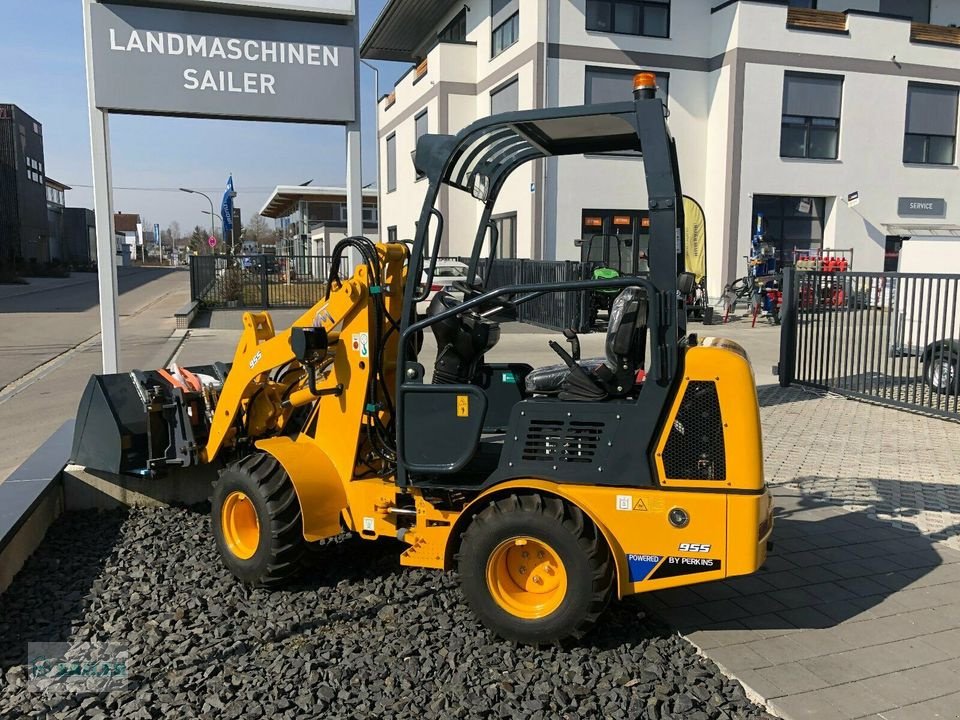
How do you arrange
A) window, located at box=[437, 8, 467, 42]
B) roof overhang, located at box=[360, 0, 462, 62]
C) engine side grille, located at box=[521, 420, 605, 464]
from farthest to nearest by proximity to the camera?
roof overhang, located at box=[360, 0, 462, 62] < window, located at box=[437, 8, 467, 42] < engine side grille, located at box=[521, 420, 605, 464]

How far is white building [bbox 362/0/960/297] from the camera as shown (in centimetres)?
2191

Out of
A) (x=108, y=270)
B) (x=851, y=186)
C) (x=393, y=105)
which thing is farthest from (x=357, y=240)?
(x=393, y=105)

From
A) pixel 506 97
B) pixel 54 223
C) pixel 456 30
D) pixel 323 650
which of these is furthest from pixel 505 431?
pixel 54 223

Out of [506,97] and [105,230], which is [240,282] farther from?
[105,230]

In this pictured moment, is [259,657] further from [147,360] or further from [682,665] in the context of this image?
[147,360]

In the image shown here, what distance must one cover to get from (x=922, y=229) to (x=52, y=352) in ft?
78.4

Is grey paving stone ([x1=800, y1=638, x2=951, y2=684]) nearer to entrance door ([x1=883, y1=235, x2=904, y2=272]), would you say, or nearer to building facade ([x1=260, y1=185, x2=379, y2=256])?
entrance door ([x1=883, y1=235, x2=904, y2=272])

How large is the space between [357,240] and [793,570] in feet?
10.3

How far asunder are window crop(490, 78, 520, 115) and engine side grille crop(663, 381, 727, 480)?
67.3 ft

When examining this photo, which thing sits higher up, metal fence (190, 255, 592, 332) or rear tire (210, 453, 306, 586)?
metal fence (190, 255, 592, 332)

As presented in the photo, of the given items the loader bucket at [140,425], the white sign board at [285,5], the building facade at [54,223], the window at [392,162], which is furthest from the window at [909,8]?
the building facade at [54,223]

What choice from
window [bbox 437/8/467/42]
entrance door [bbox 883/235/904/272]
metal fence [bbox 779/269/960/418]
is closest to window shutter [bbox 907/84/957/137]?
→ entrance door [bbox 883/235/904/272]

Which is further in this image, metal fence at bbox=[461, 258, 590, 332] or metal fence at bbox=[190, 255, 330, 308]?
metal fence at bbox=[190, 255, 330, 308]

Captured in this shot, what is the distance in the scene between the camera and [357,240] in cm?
423
